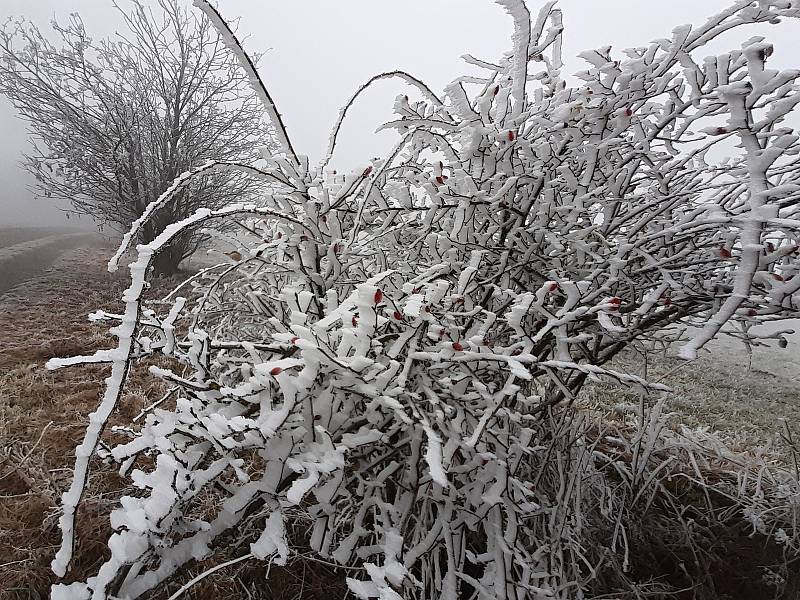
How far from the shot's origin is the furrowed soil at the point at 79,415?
1.52m

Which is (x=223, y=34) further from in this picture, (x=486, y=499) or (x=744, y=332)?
(x=744, y=332)

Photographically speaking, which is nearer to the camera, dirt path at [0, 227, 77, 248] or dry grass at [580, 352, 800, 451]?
dry grass at [580, 352, 800, 451]

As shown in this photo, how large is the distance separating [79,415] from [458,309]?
98.1 inches

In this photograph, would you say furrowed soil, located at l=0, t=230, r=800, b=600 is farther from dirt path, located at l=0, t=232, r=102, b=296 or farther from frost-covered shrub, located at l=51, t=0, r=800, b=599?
dirt path, located at l=0, t=232, r=102, b=296

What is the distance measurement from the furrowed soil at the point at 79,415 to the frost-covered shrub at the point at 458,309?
0.99 feet

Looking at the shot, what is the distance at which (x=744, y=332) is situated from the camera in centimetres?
136

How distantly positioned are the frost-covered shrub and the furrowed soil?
0.30 m

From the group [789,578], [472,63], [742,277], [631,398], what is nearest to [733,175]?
[742,277]

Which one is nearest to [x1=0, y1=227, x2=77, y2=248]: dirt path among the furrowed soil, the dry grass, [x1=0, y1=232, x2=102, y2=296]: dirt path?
[x1=0, y1=232, x2=102, y2=296]: dirt path

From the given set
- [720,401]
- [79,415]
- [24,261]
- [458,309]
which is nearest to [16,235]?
[24,261]

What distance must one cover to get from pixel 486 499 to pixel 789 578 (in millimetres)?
1632

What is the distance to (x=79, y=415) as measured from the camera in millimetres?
2604

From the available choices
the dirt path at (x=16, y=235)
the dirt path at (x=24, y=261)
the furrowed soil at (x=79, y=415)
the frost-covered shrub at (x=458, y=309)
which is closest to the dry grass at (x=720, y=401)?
the furrowed soil at (x=79, y=415)

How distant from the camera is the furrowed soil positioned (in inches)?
59.7
